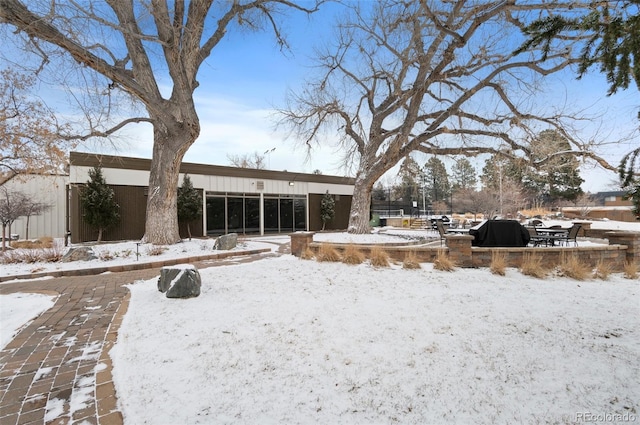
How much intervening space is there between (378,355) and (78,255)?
8070mm

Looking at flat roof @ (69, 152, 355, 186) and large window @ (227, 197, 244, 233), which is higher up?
flat roof @ (69, 152, 355, 186)

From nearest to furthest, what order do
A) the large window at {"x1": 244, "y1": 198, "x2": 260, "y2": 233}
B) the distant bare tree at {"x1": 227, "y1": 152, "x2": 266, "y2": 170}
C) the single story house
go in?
1. the single story house
2. the large window at {"x1": 244, "y1": 198, "x2": 260, "y2": 233}
3. the distant bare tree at {"x1": 227, "y1": 152, "x2": 266, "y2": 170}

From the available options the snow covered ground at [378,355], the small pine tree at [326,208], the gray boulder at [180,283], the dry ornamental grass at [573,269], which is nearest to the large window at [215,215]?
the small pine tree at [326,208]

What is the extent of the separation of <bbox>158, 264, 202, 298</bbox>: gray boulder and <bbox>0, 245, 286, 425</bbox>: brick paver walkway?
548mm

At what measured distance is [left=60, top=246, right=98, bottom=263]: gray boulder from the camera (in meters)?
7.65

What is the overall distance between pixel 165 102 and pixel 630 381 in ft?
35.6

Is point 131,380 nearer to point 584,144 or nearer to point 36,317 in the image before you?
point 36,317

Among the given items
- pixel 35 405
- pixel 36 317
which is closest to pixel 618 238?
pixel 35 405

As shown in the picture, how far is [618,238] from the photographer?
23.1 ft

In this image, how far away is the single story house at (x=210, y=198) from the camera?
41.2 ft

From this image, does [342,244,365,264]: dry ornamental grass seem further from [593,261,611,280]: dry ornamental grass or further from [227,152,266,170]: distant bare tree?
[227,152,266,170]: distant bare tree

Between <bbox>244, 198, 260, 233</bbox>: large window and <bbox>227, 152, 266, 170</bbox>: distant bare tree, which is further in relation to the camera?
<bbox>227, 152, 266, 170</bbox>: distant bare tree

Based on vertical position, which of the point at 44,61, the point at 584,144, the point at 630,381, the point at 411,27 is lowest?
the point at 630,381

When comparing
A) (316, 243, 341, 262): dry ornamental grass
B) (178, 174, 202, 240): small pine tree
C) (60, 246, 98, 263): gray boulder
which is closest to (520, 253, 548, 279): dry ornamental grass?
(316, 243, 341, 262): dry ornamental grass
